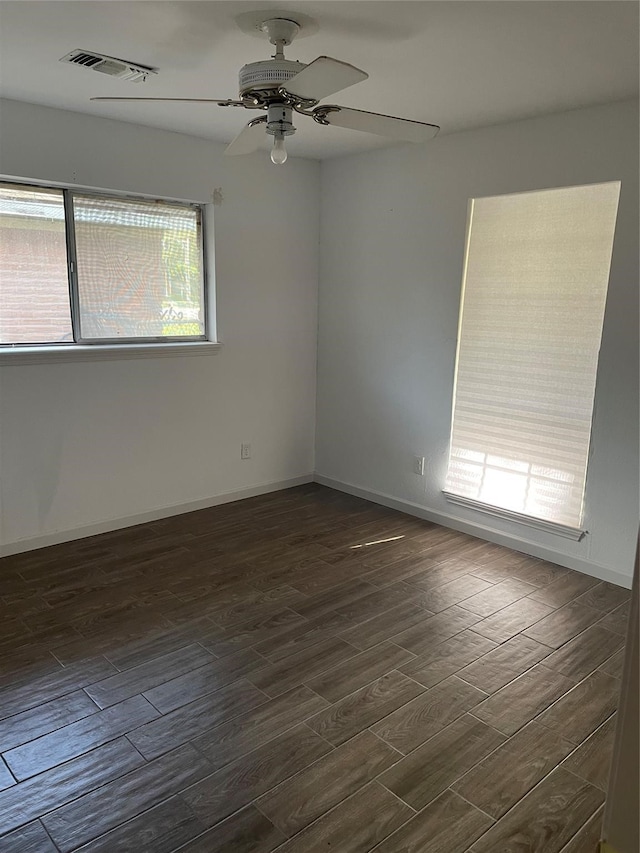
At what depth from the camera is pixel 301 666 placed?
99.7 inches

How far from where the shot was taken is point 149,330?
3980mm

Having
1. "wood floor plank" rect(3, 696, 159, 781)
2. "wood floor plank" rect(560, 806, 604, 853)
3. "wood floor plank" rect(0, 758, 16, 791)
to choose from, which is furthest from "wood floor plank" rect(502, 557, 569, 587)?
"wood floor plank" rect(0, 758, 16, 791)

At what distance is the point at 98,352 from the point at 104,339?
0.19 metres

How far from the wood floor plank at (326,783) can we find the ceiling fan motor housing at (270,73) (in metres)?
2.26

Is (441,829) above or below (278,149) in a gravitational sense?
below

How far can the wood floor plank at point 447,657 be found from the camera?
98.0 inches

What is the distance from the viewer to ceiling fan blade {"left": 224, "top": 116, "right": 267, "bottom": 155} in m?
2.30

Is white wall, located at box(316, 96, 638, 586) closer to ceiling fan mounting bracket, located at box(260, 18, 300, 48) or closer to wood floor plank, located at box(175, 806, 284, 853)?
ceiling fan mounting bracket, located at box(260, 18, 300, 48)

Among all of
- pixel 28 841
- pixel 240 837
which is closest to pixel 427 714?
pixel 240 837

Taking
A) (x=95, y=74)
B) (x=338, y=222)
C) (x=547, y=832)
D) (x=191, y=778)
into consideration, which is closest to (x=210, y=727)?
(x=191, y=778)

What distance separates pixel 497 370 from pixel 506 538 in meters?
1.05

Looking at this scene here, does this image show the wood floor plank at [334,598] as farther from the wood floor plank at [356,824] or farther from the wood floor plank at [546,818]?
the wood floor plank at [546,818]

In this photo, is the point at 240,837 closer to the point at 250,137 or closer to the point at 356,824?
the point at 356,824

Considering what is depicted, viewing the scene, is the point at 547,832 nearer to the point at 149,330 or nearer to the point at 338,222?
the point at 149,330
